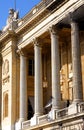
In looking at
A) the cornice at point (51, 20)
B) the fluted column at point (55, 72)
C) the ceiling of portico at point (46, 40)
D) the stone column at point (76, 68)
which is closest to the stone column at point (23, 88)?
the ceiling of portico at point (46, 40)

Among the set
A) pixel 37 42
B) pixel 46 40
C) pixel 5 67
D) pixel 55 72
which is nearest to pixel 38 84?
pixel 55 72

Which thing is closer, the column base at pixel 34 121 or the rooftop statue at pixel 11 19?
the column base at pixel 34 121

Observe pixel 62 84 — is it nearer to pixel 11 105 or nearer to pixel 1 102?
pixel 11 105

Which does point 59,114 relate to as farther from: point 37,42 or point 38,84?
point 37,42

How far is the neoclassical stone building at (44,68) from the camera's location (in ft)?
96.5

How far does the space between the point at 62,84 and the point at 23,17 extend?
788cm

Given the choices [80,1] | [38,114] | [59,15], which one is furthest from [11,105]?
[80,1]

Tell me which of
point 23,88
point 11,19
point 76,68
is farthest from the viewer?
point 11,19

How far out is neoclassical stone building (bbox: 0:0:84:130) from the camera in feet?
96.5

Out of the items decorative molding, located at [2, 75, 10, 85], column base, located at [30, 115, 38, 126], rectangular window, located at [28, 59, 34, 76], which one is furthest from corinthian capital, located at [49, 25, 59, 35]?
decorative molding, located at [2, 75, 10, 85]

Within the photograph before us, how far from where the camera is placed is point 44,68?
40.4 m

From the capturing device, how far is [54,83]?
105 feet

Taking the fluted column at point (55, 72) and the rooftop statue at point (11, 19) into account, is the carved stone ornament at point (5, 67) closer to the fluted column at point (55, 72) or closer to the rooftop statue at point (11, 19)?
the rooftop statue at point (11, 19)

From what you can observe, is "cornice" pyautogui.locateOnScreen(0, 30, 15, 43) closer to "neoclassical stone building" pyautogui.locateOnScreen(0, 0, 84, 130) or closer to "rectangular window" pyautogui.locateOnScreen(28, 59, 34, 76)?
"neoclassical stone building" pyautogui.locateOnScreen(0, 0, 84, 130)
